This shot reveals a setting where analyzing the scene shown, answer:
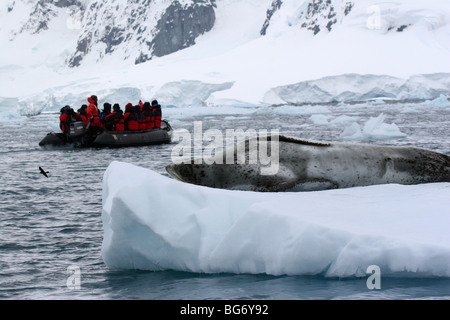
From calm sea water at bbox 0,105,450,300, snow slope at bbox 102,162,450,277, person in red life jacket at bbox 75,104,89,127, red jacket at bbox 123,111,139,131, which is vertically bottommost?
calm sea water at bbox 0,105,450,300

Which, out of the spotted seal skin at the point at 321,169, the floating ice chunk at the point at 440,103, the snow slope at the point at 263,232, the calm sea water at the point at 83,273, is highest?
the floating ice chunk at the point at 440,103

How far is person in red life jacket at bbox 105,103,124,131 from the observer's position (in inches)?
664

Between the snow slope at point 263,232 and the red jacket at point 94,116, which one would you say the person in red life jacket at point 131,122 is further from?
the snow slope at point 263,232

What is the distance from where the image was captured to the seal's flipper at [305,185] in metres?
5.96

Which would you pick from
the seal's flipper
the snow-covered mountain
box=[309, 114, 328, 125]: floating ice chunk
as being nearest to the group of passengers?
box=[309, 114, 328, 125]: floating ice chunk

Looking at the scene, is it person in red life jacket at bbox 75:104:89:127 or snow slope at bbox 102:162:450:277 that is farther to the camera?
person in red life jacket at bbox 75:104:89:127

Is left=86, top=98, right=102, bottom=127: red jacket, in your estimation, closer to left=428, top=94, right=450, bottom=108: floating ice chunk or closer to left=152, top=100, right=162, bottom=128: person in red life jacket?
left=152, top=100, right=162, bottom=128: person in red life jacket

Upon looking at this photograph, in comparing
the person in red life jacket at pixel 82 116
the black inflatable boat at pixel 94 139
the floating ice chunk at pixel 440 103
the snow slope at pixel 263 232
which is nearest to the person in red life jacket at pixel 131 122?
the black inflatable boat at pixel 94 139

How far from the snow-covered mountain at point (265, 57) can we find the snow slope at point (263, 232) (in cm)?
4220

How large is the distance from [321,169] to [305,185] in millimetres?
300

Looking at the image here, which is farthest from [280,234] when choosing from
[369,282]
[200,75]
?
[200,75]

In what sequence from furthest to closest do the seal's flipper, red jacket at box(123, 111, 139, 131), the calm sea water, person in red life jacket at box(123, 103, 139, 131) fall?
red jacket at box(123, 111, 139, 131) → person in red life jacket at box(123, 103, 139, 131) → the seal's flipper → the calm sea water

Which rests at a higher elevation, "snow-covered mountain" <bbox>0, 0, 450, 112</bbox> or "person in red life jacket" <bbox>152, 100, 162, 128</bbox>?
"snow-covered mountain" <bbox>0, 0, 450, 112</bbox>

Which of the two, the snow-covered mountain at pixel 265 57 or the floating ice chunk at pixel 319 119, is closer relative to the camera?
the floating ice chunk at pixel 319 119
